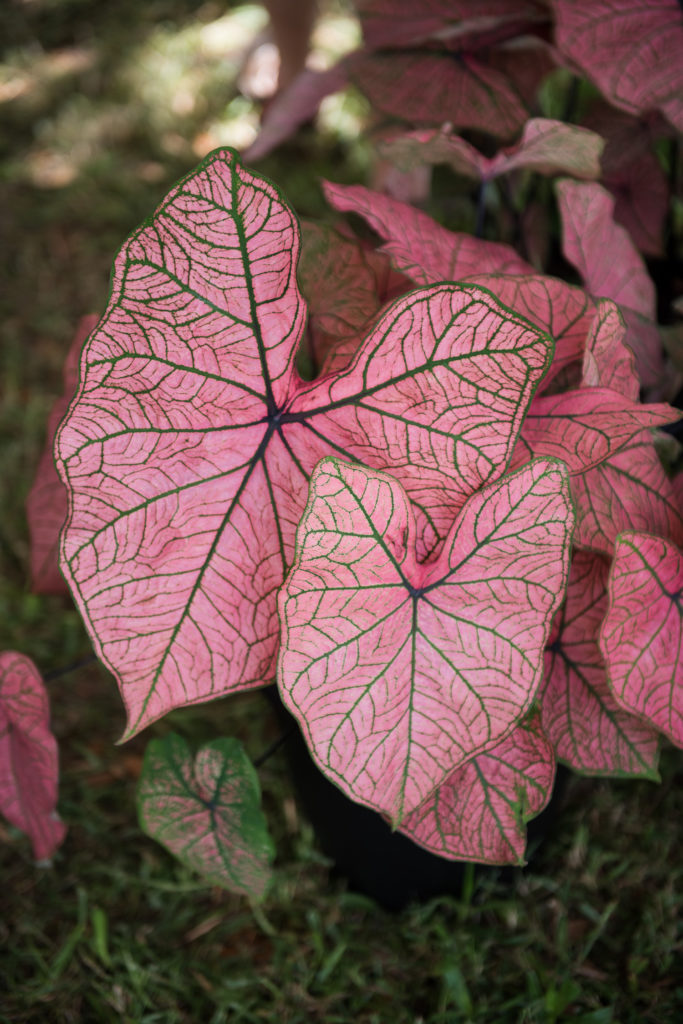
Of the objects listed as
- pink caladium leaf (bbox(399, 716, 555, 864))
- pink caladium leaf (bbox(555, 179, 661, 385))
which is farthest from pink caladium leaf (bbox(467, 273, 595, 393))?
pink caladium leaf (bbox(399, 716, 555, 864))

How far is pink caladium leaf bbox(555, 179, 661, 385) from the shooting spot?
0.91 meters

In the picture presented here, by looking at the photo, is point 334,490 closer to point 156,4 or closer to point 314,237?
point 314,237

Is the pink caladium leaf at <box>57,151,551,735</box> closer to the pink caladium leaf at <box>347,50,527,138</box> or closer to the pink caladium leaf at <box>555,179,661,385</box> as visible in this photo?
the pink caladium leaf at <box>555,179,661,385</box>

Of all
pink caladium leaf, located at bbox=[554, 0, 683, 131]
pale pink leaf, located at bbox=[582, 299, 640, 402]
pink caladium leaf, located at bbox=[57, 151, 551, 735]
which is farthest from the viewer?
pink caladium leaf, located at bbox=[554, 0, 683, 131]

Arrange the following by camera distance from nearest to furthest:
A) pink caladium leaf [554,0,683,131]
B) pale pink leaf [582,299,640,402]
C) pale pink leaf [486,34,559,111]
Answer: pale pink leaf [582,299,640,402]
pink caladium leaf [554,0,683,131]
pale pink leaf [486,34,559,111]

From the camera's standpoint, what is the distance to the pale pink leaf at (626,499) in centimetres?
80

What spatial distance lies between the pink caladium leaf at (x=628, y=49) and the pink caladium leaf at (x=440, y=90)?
0.13 m

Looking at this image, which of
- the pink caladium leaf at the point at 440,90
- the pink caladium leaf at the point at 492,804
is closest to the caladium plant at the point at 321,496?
the pink caladium leaf at the point at 492,804

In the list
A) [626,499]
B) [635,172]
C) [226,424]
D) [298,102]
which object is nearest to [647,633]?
[626,499]

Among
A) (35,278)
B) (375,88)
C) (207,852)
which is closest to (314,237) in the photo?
(375,88)

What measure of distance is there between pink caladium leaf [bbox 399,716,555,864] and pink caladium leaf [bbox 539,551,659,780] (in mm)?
70

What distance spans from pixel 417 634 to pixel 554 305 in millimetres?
373

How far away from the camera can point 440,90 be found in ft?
3.45

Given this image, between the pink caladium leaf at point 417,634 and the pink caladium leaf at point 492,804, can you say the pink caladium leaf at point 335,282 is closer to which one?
the pink caladium leaf at point 417,634
